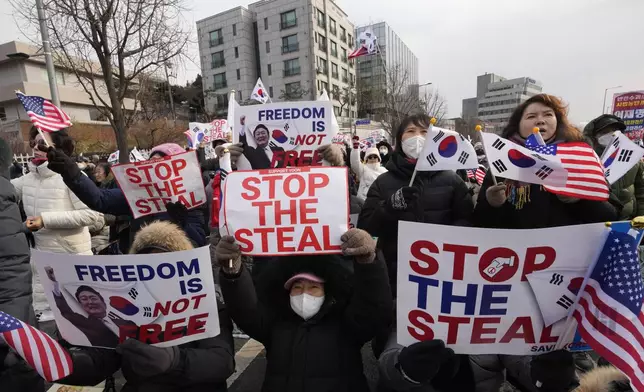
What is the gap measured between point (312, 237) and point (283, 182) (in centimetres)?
39

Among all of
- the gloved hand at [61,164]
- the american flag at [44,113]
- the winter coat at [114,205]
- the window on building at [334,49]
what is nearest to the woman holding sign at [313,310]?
the winter coat at [114,205]

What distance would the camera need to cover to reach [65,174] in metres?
3.15

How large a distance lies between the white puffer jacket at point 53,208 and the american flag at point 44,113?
68cm

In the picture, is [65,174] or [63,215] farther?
[63,215]

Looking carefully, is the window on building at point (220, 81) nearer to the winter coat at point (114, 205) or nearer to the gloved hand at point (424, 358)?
the winter coat at point (114, 205)

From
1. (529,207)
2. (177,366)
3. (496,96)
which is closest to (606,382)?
(529,207)

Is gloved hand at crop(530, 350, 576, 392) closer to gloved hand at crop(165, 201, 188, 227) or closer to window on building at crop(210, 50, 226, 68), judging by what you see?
gloved hand at crop(165, 201, 188, 227)

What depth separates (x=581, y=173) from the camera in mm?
1961

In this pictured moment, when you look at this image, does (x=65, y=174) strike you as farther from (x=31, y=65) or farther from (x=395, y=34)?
(x=395, y=34)

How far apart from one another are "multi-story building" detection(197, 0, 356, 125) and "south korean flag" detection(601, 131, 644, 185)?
141 feet

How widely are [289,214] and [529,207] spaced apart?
149cm

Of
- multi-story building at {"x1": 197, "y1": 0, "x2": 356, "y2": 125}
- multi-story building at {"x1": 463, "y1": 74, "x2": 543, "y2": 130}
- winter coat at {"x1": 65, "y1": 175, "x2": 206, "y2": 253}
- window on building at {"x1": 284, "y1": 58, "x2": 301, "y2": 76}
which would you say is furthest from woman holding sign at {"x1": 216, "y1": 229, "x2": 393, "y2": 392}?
multi-story building at {"x1": 463, "y1": 74, "x2": 543, "y2": 130}

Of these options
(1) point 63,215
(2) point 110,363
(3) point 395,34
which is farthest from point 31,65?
(3) point 395,34

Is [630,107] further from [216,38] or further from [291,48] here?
[216,38]
